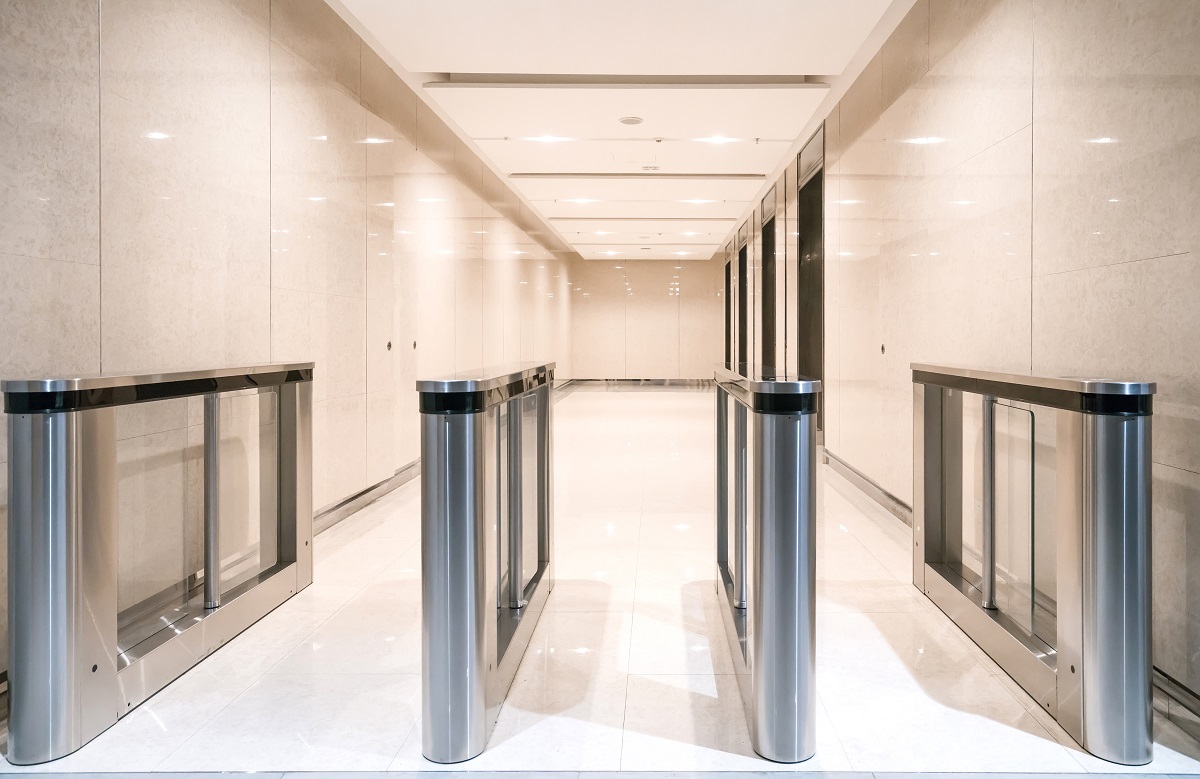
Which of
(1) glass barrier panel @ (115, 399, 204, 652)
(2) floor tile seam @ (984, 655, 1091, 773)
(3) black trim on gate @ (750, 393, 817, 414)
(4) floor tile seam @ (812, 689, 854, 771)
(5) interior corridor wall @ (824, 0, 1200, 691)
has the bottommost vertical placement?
(4) floor tile seam @ (812, 689, 854, 771)

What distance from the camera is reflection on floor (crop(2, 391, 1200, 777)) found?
91.7 inches

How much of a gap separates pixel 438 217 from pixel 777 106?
12.3ft

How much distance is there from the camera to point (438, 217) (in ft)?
27.5

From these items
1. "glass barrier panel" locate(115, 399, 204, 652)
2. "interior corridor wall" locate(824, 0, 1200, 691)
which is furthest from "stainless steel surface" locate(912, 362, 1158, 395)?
"glass barrier panel" locate(115, 399, 204, 652)

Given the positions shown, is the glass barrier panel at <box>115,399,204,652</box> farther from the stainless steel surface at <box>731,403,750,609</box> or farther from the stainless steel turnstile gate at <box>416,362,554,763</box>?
the stainless steel surface at <box>731,403,750,609</box>

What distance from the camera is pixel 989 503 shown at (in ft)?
10.9

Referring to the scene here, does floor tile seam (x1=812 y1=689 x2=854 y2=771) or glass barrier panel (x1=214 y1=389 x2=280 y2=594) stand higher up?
glass barrier panel (x1=214 y1=389 x2=280 y2=594)

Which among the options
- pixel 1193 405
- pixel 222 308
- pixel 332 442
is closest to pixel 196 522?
pixel 222 308

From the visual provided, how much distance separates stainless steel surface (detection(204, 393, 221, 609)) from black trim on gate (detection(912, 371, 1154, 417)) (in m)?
3.20

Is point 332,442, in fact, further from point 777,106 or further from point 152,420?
point 777,106

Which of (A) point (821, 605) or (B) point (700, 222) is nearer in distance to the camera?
(A) point (821, 605)

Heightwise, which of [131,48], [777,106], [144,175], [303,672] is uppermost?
[777,106]

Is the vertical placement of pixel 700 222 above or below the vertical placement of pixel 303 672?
above

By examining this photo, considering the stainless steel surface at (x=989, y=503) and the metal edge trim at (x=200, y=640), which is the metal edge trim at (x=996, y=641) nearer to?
the stainless steel surface at (x=989, y=503)
